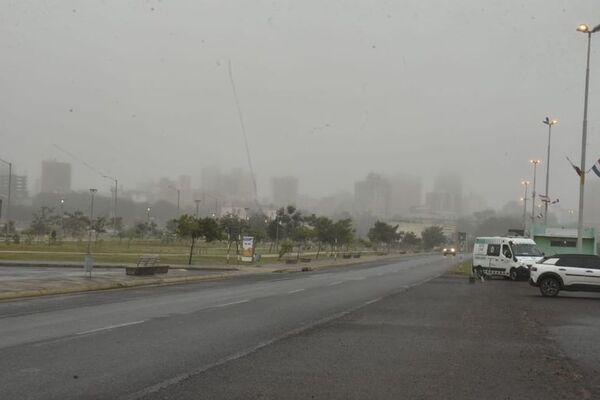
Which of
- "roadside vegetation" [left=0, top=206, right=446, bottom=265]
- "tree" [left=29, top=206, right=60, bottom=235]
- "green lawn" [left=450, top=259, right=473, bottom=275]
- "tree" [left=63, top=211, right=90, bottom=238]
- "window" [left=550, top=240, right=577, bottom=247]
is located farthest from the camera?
"tree" [left=63, top=211, right=90, bottom=238]

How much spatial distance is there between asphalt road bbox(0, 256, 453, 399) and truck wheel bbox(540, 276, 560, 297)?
7.18 metres

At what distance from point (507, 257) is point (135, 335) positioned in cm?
3028

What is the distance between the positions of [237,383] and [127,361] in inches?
84.7

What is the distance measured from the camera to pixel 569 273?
23781 mm

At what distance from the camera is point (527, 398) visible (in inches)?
291

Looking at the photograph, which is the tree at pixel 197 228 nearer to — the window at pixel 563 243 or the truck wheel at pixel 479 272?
the truck wheel at pixel 479 272

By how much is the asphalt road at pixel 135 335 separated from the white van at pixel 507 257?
18.5 meters

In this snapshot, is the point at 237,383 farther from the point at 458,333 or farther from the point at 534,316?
the point at 534,316

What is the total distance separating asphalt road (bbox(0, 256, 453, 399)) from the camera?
7.79 m

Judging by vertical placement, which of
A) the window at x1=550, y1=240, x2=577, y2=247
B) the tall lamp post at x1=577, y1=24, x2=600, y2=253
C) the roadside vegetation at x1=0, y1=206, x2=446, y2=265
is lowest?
the roadside vegetation at x1=0, y1=206, x2=446, y2=265

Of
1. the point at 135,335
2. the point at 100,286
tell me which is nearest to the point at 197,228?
the point at 100,286

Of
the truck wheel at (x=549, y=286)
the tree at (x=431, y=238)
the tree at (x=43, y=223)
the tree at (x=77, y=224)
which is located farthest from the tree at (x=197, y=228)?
the tree at (x=431, y=238)

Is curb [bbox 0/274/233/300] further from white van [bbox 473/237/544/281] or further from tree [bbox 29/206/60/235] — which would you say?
tree [bbox 29/206/60/235]

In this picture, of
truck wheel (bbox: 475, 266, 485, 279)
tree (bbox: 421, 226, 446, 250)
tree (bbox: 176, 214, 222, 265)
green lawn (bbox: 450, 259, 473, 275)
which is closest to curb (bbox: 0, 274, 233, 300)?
tree (bbox: 176, 214, 222, 265)
